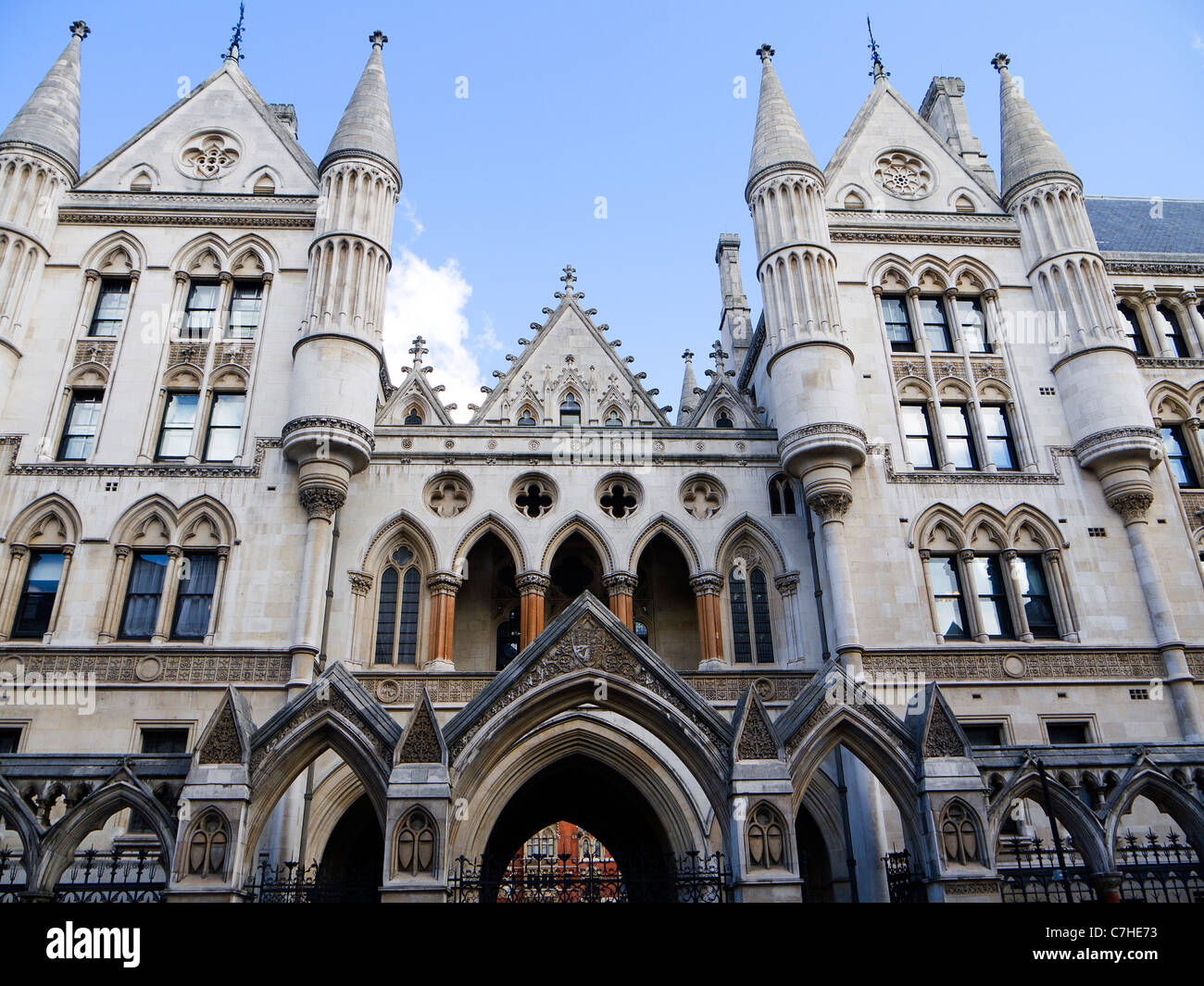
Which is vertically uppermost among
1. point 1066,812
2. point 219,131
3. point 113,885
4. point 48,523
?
point 219,131

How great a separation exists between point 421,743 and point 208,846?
283 centimetres

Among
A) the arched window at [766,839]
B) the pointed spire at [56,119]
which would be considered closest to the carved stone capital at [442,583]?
the arched window at [766,839]

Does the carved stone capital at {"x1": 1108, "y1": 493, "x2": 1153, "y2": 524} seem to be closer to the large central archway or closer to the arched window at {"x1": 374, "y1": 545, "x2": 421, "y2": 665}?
the large central archway

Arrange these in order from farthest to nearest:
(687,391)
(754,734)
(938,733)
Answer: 1. (687,391)
2. (938,733)
3. (754,734)

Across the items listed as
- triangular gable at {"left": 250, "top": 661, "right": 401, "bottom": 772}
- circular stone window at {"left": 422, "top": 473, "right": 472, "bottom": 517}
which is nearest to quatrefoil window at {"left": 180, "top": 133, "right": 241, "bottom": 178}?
circular stone window at {"left": 422, "top": 473, "right": 472, "bottom": 517}

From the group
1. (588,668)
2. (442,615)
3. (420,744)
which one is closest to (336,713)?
(420,744)

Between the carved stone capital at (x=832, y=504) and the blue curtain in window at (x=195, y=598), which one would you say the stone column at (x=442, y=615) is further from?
the carved stone capital at (x=832, y=504)

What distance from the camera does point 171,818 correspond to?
12117 mm

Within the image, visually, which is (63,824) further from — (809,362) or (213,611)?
(809,362)

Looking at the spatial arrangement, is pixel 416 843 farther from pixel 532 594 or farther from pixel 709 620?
pixel 709 620

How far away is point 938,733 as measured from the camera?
513 inches
